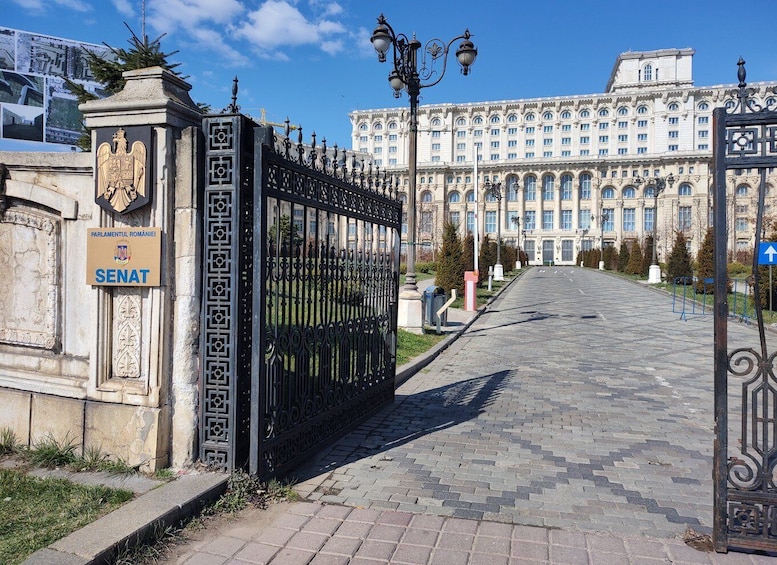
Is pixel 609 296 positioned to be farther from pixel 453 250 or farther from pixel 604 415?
pixel 604 415

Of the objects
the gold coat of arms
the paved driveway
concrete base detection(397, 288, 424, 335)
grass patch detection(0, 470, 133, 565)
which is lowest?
the paved driveway

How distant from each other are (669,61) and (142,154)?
118622 mm

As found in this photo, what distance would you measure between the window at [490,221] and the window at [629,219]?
73.3ft

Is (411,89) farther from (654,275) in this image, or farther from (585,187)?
(585,187)

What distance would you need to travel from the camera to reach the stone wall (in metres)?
Result: 4.04

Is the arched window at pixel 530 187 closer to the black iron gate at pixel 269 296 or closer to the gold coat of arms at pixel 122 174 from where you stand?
the black iron gate at pixel 269 296

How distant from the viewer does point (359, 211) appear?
19.3 feet

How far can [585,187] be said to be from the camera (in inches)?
3890

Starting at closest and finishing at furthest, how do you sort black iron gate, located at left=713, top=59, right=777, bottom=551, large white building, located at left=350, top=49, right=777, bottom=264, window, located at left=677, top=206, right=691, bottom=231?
black iron gate, located at left=713, top=59, right=777, bottom=551 < window, located at left=677, top=206, right=691, bottom=231 < large white building, located at left=350, top=49, right=777, bottom=264

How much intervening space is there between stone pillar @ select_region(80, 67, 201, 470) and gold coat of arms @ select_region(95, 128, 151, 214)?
6 cm

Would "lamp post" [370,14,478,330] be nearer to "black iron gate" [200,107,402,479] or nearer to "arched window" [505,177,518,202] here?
"black iron gate" [200,107,402,479]

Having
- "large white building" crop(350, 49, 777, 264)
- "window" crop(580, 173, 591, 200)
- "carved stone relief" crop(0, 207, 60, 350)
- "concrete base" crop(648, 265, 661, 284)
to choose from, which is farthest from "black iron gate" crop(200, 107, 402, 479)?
"window" crop(580, 173, 591, 200)

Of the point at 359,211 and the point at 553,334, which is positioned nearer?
the point at 359,211

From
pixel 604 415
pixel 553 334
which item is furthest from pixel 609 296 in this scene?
Answer: pixel 604 415
